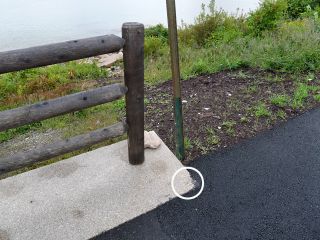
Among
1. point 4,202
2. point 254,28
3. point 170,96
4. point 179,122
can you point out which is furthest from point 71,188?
point 254,28

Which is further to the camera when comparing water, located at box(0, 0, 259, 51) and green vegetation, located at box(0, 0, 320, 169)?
water, located at box(0, 0, 259, 51)

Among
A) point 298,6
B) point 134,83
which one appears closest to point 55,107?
point 134,83

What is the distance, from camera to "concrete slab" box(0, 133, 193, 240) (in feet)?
8.50

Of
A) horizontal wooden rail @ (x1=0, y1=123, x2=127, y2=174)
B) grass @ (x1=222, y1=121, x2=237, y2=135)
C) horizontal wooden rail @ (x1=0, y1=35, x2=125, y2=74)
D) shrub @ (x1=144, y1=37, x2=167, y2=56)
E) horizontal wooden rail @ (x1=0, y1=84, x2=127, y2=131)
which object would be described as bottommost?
grass @ (x1=222, y1=121, x2=237, y2=135)

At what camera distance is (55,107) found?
2.53 m

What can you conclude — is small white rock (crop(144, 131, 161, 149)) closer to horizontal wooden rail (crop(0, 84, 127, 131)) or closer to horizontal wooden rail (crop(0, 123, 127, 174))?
horizontal wooden rail (crop(0, 123, 127, 174))

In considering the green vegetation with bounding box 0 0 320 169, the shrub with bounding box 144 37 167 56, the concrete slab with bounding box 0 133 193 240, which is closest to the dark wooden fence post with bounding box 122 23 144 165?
the concrete slab with bounding box 0 133 193 240

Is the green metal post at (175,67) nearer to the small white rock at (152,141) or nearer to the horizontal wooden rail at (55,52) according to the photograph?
the small white rock at (152,141)

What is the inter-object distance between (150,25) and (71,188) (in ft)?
34.5

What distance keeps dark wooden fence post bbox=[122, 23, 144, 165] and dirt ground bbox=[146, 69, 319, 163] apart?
1.89 feet

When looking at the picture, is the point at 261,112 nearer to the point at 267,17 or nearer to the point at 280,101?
the point at 280,101

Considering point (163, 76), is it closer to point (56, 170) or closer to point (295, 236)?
point (56, 170)

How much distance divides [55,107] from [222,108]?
2397 mm

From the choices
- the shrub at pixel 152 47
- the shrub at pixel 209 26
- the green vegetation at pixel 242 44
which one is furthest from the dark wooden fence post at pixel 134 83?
the shrub at pixel 152 47
